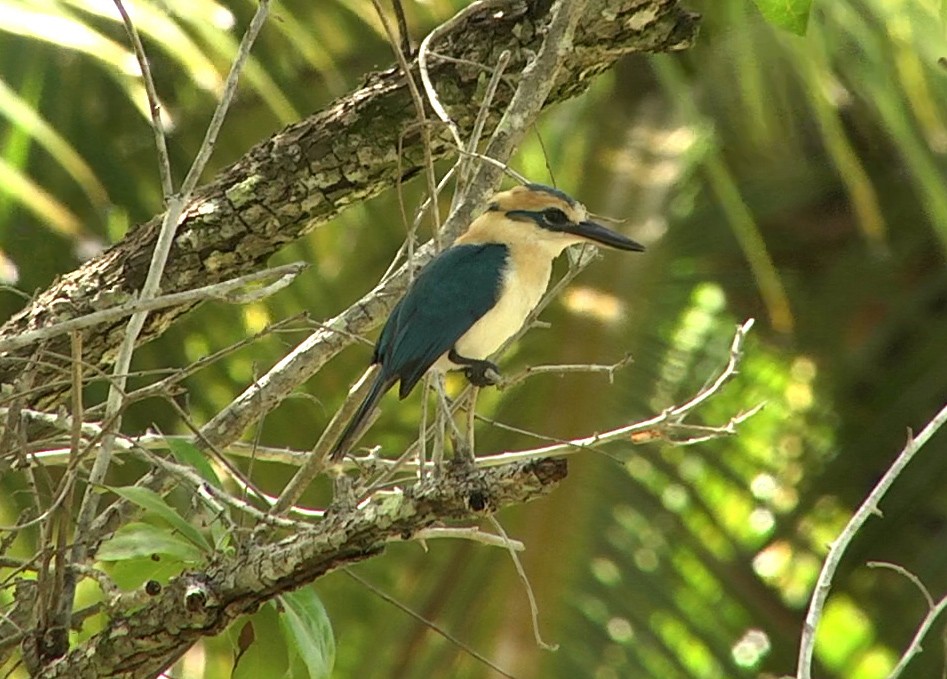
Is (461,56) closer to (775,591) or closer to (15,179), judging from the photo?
(15,179)

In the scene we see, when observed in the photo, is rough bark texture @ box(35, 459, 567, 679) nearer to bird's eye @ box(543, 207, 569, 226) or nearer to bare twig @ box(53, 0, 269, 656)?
bare twig @ box(53, 0, 269, 656)

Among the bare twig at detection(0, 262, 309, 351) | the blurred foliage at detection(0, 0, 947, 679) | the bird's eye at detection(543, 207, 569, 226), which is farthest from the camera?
the blurred foliage at detection(0, 0, 947, 679)

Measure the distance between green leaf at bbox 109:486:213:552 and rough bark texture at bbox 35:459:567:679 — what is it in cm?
13

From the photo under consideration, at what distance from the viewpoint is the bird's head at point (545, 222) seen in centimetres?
344

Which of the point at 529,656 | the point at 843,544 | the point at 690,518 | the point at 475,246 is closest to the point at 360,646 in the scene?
the point at 529,656

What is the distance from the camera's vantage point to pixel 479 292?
3.30m

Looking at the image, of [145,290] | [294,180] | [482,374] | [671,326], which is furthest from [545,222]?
[671,326]

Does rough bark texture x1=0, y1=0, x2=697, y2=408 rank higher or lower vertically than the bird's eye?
higher

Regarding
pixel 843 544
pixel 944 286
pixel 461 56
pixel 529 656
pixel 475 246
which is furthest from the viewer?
pixel 944 286

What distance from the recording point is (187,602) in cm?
218

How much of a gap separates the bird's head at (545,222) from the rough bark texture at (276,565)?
134cm

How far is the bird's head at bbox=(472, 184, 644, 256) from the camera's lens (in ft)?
11.3

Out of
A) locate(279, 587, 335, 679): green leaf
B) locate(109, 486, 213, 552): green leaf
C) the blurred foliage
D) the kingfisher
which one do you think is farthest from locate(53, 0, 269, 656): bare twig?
the blurred foliage

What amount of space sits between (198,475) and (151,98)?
65 cm
